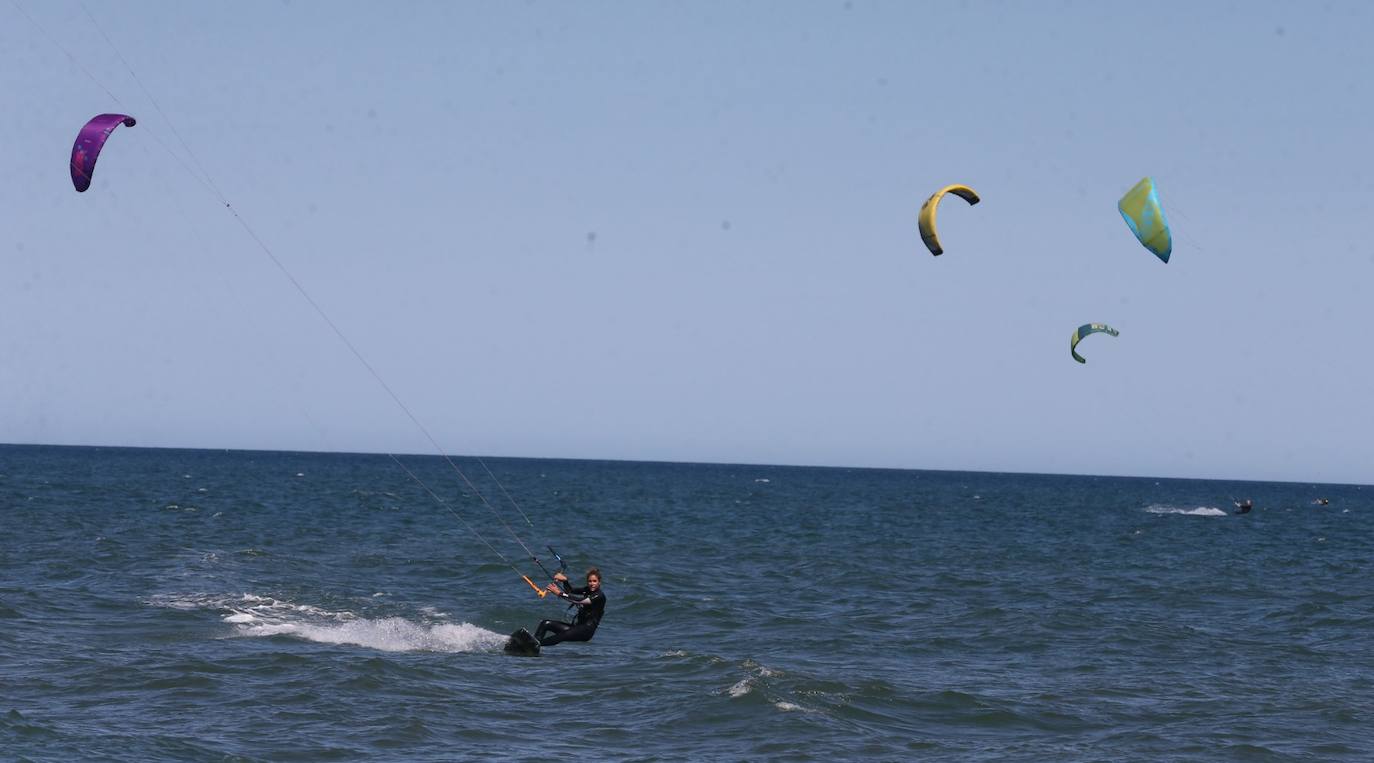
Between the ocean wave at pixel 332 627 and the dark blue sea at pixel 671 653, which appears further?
the ocean wave at pixel 332 627

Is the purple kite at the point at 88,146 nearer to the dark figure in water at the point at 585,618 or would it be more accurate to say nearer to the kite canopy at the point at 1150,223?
the dark figure in water at the point at 585,618

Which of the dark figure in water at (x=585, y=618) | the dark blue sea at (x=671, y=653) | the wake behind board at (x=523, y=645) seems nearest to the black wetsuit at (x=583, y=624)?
the dark figure in water at (x=585, y=618)

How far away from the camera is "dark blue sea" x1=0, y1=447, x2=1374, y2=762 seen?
15258 mm

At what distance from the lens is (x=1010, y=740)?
1588cm

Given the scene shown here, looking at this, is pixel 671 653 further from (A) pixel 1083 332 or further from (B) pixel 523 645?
(A) pixel 1083 332

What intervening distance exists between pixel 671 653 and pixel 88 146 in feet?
37.0

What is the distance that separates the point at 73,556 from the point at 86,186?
15.4 meters

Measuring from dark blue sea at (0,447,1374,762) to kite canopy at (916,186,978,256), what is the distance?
22.2 ft

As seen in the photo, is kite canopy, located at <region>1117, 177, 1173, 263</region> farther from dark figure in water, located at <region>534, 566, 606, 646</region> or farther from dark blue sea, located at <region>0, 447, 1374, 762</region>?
dark figure in water, located at <region>534, 566, 606, 646</region>

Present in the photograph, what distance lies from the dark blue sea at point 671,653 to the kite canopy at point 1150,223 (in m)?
6.76

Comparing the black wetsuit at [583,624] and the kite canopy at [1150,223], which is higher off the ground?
the kite canopy at [1150,223]

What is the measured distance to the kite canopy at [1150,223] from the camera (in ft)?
76.4

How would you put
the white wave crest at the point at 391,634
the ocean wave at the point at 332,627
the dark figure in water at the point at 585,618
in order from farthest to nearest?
1. the ocean wave at the point at 332,627
2. the white wave crest at the point at 391,634
3. the dark figure in water at the point at 585,618

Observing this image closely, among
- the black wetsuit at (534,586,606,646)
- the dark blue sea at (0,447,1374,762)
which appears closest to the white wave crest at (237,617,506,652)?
the dark blue sea at (0,447,1374,762)
